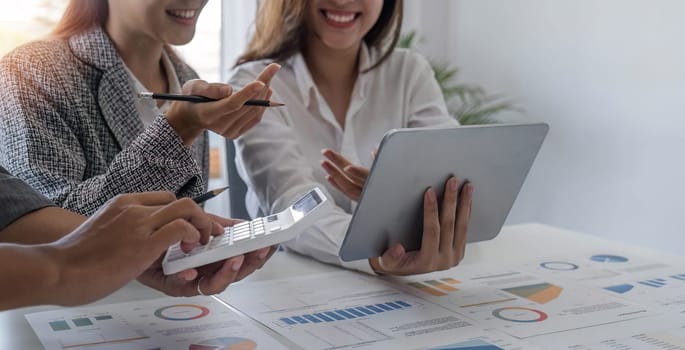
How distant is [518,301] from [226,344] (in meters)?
0.39

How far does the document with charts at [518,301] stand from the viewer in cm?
99

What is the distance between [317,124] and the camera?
1.73 m

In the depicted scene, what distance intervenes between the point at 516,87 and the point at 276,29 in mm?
1373

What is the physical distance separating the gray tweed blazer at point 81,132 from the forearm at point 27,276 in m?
0.49

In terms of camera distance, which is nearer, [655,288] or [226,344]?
[226,344]

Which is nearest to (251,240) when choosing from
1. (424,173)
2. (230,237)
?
(230,237)

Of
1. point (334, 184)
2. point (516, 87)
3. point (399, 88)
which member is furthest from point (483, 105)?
point (334, 184)

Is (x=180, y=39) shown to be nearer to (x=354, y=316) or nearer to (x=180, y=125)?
(x=180, y=125)

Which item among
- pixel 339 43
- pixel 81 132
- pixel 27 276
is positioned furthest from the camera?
pixel 339 43

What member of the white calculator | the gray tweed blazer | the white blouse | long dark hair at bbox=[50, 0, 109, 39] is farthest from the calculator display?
long dark hair at bbox=[50, 0, 109, 39]

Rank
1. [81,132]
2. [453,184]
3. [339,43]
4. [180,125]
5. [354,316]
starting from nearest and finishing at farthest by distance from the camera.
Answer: [354,316], [453,184], [180,125], [81,132], [339,43]

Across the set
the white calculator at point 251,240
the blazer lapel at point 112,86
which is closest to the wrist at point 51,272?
the white calculator at point 251,240

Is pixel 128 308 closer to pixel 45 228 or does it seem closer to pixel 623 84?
pixel 45 228

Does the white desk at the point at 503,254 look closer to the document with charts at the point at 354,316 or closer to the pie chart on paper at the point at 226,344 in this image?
the document with charts at the point at 354,316
